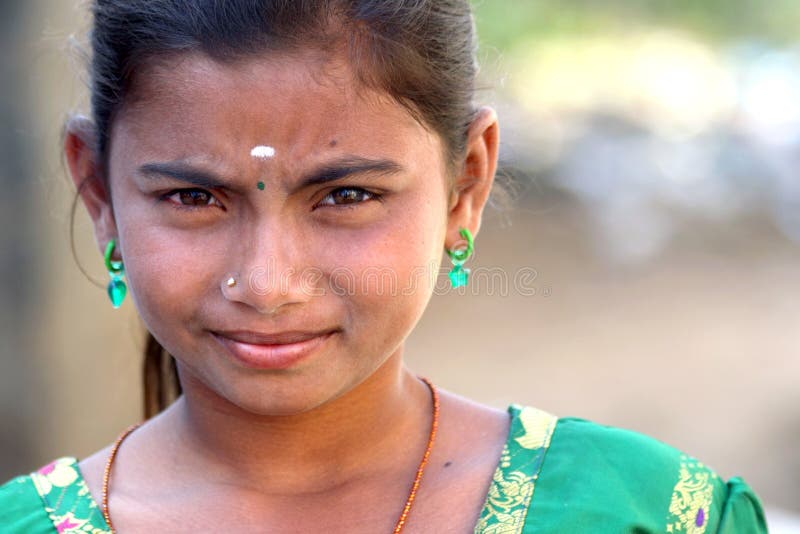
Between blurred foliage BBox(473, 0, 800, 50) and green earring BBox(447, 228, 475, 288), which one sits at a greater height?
blurred foliage BBox(473, 0, 800, 50)

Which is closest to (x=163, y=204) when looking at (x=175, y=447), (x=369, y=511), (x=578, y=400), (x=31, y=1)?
(x=175, y=447)

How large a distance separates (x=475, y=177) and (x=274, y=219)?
18.8 inches

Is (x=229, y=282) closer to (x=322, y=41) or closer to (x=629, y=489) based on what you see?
(x=322, y=41)

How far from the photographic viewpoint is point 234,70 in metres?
1.65

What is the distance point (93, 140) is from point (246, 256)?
486mm

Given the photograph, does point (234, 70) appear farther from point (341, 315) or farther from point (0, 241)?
point (0, 241)

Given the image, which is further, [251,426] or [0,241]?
[0,241]

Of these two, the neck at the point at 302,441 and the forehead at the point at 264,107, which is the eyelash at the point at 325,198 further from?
the neck at the point at 302,441

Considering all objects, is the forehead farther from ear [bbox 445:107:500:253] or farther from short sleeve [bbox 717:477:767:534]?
short sleeve [bbox 717:477:767:534]

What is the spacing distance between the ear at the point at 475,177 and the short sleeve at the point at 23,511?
0.82m

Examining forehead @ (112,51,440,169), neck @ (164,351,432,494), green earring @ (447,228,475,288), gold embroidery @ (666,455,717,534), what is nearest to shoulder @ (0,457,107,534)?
neck @ (164,351,432,494)

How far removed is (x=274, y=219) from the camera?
65.0 inches

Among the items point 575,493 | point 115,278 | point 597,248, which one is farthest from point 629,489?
point 597,248

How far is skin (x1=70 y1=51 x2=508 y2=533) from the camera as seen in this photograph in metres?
1.65
